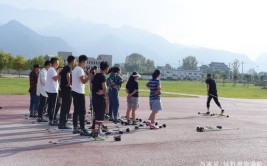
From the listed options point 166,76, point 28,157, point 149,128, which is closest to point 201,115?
point 149,128

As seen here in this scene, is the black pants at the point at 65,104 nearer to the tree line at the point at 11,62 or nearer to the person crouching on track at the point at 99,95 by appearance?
the person crouching on track at the point at 99,95

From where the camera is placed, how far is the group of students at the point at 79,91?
997 centimetres

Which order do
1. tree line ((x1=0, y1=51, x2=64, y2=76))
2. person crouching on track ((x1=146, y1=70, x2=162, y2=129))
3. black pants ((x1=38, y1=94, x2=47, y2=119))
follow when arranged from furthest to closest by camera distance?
1. tree line ((x1=0, y1=51, x2=64, y2=76))
2. black pants ((x1=38, y1=94, x2=47, y2=119))
3. person crouching on track ((x1=146, y1=70, x2=162, y2=129))

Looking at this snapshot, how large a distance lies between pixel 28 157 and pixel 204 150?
386 centimetres

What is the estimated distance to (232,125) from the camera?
45.7 ft

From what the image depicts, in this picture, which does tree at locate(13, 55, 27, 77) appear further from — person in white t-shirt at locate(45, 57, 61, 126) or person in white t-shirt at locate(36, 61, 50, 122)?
person in white t-shirt at locate(45, 57, 61, 126)

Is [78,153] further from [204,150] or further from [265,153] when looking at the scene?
[265,153]

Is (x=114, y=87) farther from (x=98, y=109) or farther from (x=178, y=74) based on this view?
(x=178, y=74)

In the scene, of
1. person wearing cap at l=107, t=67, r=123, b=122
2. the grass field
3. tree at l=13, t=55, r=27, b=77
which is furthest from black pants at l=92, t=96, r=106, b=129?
tree at l=13, t=55, r=27, b=77

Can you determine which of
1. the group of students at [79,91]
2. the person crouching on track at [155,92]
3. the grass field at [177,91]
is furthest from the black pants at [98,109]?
the grass field at [177,91]

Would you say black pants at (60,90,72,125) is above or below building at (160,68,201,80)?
below

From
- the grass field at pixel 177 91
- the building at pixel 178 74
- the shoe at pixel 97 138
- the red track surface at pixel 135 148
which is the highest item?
the building at pixel 178 74

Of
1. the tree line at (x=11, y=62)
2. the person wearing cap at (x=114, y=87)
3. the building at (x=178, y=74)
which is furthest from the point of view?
the building at (x=178, y=74)

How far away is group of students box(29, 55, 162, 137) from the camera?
997 centimetres
